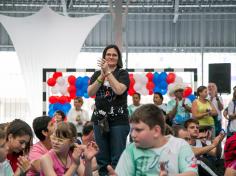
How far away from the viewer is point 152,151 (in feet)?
8.61

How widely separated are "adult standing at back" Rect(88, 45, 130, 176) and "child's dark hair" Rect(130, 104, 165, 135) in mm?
1477

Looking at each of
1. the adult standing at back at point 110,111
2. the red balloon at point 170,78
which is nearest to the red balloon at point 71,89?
the red balloon at point 170,78

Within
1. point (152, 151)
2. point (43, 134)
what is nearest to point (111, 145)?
point (43, 134)

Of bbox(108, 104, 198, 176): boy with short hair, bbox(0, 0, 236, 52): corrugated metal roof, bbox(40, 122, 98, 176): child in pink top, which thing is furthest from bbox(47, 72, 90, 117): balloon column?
bbox(0, 0, 236, 52): corrugated metal roof

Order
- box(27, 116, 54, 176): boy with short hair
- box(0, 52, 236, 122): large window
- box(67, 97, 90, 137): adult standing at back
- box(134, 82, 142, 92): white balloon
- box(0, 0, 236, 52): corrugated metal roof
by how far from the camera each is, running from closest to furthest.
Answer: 1. box(27, 116, 54, 176): boy with short hair
2. box(67, 97, 90, 137): adult standing at back
3. box(134, 82, 142, 92): white balloon
4. box(0, 0, 236, 52): corrugated metal roof
5. box(0, 52, 236, 122): large window

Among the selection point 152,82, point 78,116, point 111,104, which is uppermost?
point 152,82

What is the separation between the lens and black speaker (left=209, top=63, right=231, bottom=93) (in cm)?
1291

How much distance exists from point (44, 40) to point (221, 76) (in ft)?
15.0

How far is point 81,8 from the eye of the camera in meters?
20.4

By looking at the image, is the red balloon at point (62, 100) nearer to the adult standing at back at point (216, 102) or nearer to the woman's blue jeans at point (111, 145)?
the adult standing at back at point (216, 102)

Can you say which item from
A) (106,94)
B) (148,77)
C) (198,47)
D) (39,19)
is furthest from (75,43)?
(198,47)

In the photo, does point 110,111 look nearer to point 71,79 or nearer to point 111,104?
→ point 111,104

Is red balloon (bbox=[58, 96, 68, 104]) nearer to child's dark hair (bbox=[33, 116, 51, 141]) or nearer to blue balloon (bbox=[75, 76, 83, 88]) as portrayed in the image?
blue balloon (bbox=[75, 76, 83, 88])

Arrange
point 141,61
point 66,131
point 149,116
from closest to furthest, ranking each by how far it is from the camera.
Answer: point 149,116, point 66,131, point 141,61
